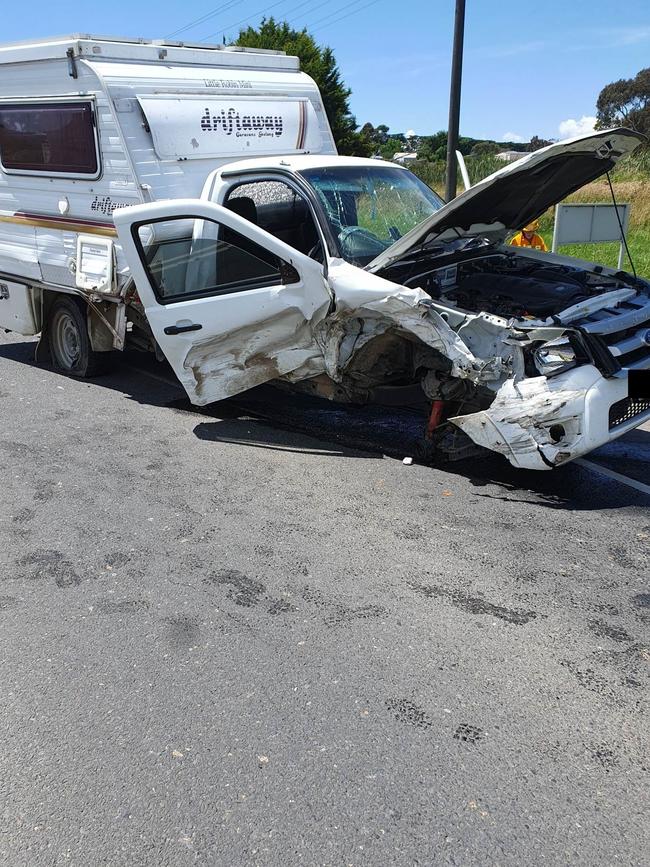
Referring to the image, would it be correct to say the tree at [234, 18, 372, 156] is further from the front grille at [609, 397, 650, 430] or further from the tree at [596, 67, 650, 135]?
the front grille at [609, 397, 650, 430]

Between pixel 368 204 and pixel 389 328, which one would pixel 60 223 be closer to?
pixel 368 204

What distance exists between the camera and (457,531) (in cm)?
482

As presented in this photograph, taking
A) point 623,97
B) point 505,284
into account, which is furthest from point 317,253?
point 623,97

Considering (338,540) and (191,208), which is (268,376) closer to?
(191,208)

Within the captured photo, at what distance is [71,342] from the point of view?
28.3ft

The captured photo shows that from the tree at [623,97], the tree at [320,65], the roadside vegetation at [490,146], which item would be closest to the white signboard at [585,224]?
the roadside vegetation at [490,146]

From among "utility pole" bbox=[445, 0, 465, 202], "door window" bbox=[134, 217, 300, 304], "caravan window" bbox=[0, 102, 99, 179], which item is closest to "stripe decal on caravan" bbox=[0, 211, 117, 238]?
"caravan window" bbox=[0, 102, 99, 179]

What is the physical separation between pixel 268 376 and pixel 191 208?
1.38 metres

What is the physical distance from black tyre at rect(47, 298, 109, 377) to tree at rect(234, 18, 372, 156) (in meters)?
43.7

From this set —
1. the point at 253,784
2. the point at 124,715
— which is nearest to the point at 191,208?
the point at 124,715

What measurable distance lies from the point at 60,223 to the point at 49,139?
81 centimetres

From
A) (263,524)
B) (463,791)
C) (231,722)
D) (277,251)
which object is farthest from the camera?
(277,251)

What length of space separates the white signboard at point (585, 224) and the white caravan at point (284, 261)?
9.20 ft

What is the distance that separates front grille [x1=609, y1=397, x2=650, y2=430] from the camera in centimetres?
496
